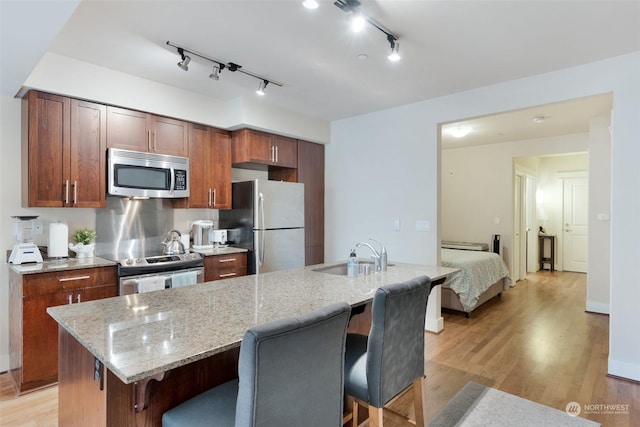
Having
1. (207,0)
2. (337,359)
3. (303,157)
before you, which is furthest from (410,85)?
(337,359)

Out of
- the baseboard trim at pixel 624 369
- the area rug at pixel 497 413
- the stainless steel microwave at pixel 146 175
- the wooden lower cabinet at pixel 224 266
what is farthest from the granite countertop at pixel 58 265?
the baseboard trim at pixel 624 369

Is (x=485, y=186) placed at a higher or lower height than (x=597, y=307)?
higher

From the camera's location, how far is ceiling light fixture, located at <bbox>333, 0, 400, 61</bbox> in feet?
6.64

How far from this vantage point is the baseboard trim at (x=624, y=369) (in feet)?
9.07

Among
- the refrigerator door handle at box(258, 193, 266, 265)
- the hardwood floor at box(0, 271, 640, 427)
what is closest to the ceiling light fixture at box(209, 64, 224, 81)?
the refrigerator door handle at box(258, 193, 266, 265)

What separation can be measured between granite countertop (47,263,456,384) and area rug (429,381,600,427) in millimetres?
1011

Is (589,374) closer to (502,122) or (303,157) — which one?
(502,122)

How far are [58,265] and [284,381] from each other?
254cm

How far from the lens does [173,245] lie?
3.68 metres

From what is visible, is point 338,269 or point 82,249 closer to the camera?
point 338,269

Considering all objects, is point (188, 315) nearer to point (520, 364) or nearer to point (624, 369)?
point (520, 364)

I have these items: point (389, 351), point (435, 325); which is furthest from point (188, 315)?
point (435, 325)

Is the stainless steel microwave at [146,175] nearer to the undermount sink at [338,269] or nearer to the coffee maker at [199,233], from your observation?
the coffee maker at [199,233]

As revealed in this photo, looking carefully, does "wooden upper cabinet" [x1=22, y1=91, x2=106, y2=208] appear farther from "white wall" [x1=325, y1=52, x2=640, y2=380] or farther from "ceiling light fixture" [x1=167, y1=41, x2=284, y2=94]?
"white wall" [x1=325, y1=52, x2=640, y2=380]
